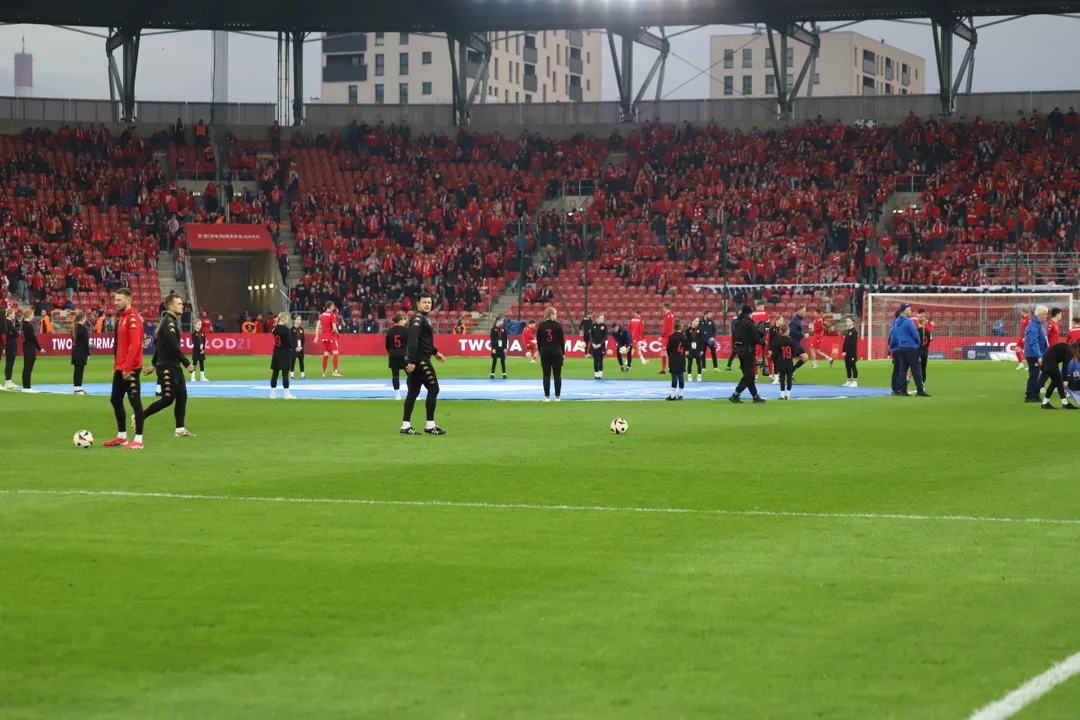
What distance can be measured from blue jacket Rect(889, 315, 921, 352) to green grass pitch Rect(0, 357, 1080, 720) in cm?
1132

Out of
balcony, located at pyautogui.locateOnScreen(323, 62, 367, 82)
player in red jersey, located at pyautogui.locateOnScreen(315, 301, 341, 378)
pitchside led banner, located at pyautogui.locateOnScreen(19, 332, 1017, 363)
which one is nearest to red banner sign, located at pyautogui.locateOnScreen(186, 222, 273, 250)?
pitchside led banner, located at pyautogui.locateOnScreen(19, 332, 1017, 363)

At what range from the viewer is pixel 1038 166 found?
62344 millimetres

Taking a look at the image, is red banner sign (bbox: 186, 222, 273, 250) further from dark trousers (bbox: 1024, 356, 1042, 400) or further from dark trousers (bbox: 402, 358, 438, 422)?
dark trousers (bbox: 402, 358, 438, 422)

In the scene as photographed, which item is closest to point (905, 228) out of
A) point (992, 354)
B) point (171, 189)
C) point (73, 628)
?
point (992, 354)

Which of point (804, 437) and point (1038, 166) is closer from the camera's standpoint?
point (804, 437)

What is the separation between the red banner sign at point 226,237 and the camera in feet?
207

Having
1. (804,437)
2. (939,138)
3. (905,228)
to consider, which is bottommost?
(804,437)

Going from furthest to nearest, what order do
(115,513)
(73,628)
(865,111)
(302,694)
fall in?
(865,111)
(115,513)
(73,628)
(302,694)

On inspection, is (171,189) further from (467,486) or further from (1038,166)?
(467,486)

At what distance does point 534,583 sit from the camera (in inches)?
358

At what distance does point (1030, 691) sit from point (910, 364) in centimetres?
2413

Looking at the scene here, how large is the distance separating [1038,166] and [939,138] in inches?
189

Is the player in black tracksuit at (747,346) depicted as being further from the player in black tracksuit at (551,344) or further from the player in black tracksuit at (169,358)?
the player in black tracksuit at (169,358)

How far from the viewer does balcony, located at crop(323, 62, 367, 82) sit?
437ft
